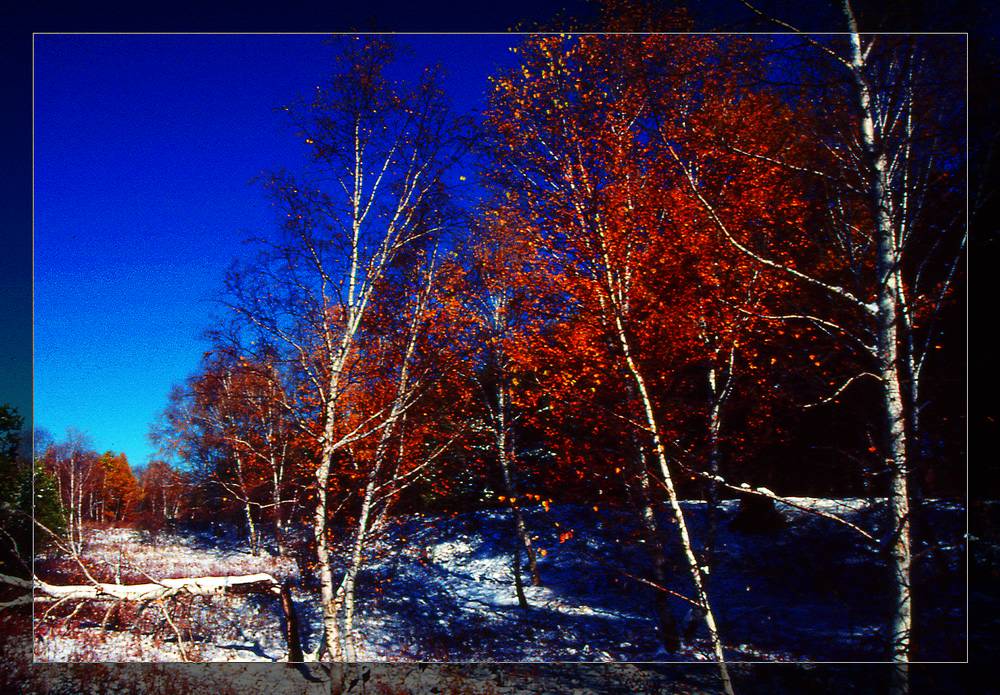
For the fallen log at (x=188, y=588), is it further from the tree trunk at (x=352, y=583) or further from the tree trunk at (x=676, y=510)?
the tree trunk at (x=676, y=510)

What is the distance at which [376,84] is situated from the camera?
4469 mm

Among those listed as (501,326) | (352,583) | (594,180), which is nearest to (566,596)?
(352,583)

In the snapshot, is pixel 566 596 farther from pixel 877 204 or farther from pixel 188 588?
pixel 877 204

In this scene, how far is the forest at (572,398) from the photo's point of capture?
12.5 ft

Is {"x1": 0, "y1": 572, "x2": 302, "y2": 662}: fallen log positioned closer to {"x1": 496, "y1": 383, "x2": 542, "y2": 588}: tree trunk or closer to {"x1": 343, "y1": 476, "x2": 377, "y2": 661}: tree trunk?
{"x1": 343, "y1": 476, "x2": 377, "y2": 661}: tree trunk

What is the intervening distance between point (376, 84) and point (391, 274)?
52.2 inches

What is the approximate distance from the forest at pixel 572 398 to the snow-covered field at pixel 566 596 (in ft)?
0.06

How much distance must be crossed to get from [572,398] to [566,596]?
122cm

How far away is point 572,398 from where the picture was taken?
4.14 metres

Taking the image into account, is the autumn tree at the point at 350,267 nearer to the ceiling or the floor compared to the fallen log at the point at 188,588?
nearer to the ceiling

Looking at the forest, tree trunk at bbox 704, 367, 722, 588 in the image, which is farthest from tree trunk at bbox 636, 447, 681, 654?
tree trunk at bbox 704, 367, 722, 588

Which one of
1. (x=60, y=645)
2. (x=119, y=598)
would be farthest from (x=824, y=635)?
(x=60, y=645)

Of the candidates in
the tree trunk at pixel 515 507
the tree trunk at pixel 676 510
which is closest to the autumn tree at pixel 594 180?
the tree trunk at pixel 676 510

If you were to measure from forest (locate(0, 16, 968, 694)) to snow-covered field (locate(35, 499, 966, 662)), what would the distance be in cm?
2
